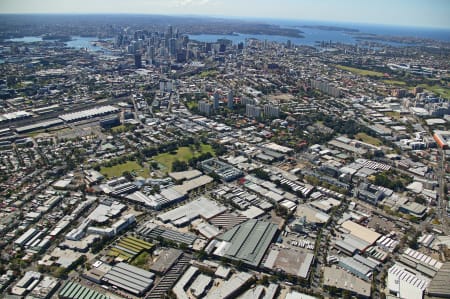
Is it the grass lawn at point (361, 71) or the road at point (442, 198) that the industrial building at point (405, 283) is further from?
the grass lawn at point (361, 71)

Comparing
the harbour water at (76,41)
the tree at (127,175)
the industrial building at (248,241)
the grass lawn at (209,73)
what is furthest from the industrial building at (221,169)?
the harbour water at (76,41)

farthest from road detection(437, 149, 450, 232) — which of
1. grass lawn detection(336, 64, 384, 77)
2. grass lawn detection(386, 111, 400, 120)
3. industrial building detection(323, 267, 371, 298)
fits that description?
grass lawn detection(336, 64, 384, 77)

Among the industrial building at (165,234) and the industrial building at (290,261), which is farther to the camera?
the industrial building at (165,234)

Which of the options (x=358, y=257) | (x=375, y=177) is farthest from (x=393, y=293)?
(x=375, y=177)

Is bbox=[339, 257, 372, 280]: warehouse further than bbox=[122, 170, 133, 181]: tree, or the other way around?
bbox=[122, 170, 133, 181]: tree

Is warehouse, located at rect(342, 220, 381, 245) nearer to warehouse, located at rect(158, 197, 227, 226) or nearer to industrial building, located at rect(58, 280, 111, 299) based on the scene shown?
warehouse, located at rect(158, 197, 227, 226)

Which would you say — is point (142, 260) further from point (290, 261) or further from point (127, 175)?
point (127, 175)

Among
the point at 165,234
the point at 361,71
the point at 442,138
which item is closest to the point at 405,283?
the point at 165,234
